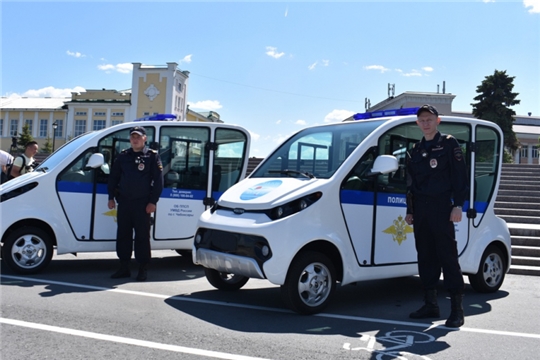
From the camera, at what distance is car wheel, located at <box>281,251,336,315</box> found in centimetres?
520

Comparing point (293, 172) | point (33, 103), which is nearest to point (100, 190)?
point (293, 172)

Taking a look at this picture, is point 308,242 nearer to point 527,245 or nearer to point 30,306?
point 30,306

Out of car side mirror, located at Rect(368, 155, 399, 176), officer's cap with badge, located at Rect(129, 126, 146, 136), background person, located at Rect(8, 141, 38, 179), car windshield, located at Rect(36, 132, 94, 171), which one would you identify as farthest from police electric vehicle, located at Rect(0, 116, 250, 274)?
car side mirror, located at Rect(368, 155, 399, 176)

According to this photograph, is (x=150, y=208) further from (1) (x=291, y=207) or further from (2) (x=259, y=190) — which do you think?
(1) (x=291, y=207)

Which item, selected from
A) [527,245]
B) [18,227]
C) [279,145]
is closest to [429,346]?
[279,145]

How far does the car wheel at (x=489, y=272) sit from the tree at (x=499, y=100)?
49246mm

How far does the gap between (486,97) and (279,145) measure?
170ft

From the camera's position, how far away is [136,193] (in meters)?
7.00

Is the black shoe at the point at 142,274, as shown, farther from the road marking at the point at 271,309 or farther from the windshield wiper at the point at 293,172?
the windshield wiper at the point at 293,172

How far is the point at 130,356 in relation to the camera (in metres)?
3.88

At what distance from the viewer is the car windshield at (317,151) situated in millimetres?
5906

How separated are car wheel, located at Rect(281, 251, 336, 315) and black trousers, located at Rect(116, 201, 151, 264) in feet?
8.35

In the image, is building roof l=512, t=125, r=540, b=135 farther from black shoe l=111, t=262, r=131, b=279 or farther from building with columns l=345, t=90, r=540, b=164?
black shoe l=111, t=262, r=131, b=279

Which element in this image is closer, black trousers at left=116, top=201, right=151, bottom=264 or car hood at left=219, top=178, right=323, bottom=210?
car hood at left=219, top=178, right=323, bottom=210
